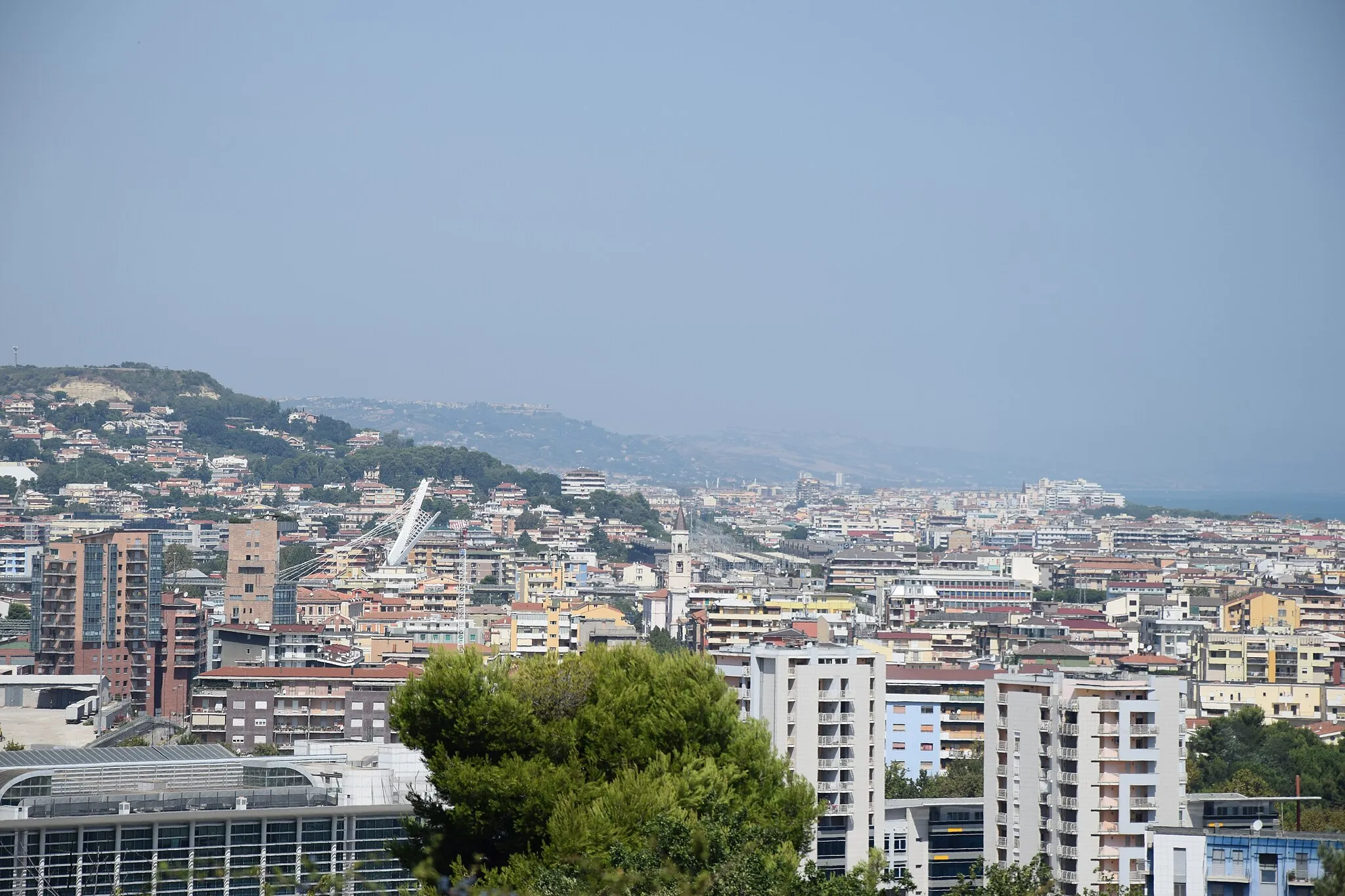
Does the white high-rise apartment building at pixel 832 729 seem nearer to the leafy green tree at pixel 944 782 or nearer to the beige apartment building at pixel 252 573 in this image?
the leafy green tree at pixel 944 782

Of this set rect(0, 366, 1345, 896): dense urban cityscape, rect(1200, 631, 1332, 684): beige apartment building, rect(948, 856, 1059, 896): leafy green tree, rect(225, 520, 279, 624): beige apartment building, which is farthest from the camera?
rect(225, 520, 279, 624): beige apartment building

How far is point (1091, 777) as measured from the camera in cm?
1686

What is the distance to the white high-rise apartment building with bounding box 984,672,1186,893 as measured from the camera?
16719mm

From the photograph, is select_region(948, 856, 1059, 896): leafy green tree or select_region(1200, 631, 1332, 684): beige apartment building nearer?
select_region(948, 856, 1059, 896): leafy green tree

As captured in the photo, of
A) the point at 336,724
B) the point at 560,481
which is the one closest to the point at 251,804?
the point at 336,724

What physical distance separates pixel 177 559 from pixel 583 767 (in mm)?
52474

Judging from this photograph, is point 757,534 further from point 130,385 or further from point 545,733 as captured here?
point 545,733

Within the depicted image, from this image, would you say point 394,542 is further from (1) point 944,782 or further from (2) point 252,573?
(1) point 944,782

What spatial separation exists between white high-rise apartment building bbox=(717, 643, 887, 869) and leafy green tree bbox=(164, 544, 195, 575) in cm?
3906

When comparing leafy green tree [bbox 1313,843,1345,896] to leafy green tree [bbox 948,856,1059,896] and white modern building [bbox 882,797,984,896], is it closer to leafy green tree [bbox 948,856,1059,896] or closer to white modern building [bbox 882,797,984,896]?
leafy green tree [bbox 948,856,1059,896]

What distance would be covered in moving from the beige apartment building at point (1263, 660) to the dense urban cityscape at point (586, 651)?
6cm

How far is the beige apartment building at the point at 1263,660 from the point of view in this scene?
3878 cm

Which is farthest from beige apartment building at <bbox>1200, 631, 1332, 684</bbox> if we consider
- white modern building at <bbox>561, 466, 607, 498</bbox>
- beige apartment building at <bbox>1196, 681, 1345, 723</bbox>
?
white modern building at <bbox>561, 466, 607, 498</bbox>

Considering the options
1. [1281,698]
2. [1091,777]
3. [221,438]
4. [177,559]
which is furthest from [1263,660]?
[221,438]
